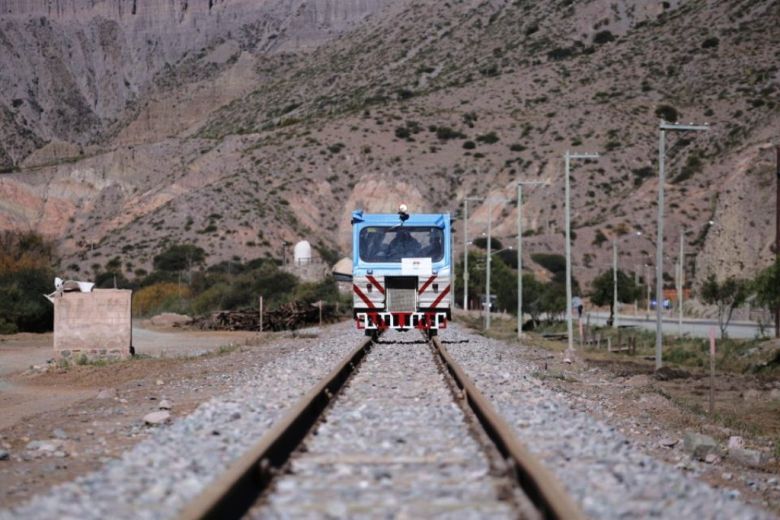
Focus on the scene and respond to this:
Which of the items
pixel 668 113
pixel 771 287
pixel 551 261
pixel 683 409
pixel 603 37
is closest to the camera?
pixel 683 409

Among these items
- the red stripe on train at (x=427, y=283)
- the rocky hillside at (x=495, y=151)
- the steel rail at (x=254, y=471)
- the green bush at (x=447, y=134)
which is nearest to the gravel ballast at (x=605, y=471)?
the steel rail at (x=254, y=471)

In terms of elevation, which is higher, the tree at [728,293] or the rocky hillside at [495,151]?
the rocky hillside at [495,151]

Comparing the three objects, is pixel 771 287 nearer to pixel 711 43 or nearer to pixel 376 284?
pixel 376 284

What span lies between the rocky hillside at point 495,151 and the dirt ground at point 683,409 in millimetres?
47359

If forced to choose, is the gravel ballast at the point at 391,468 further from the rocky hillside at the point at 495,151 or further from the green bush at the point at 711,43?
the green bush at the point at 711,43

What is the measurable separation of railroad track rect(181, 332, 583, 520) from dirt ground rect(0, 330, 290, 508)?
1937 millimetres

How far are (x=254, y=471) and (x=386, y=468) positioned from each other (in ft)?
4.20

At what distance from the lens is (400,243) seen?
2977 centimetres

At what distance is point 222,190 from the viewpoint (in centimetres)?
10794

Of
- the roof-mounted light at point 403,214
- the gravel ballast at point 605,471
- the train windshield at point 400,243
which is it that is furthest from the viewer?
the train windshield at point 400,243

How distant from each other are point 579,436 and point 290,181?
327ft

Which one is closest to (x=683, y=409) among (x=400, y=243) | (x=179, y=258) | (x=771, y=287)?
(x=400, y=243)

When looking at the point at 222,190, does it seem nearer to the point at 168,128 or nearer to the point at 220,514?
the point at 168,128

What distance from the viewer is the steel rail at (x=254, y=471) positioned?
7297mm
